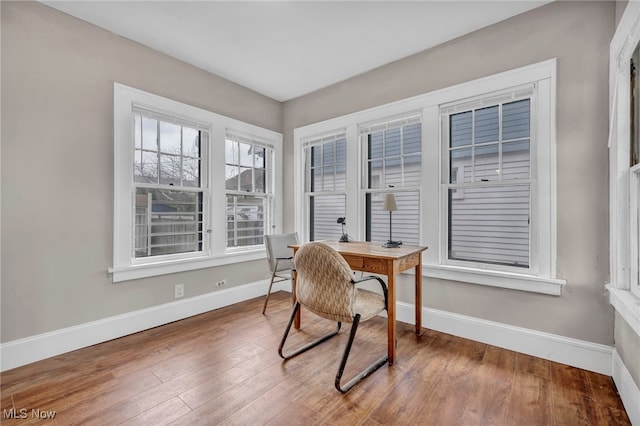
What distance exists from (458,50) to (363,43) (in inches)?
35.1

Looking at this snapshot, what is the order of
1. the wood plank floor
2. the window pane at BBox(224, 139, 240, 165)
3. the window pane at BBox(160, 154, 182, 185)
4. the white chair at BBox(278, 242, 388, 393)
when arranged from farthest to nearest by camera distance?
1. the window pane at BBox(224, 139, 240, 165)
2. the window pane at BBox(160, 154, 182, 185)
3. the white chair at BBox(278, 242, 388, 393)
4. the wood plank floor

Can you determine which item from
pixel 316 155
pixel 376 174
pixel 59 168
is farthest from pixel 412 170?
pixel 59 168

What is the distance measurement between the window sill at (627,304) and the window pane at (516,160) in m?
1.00

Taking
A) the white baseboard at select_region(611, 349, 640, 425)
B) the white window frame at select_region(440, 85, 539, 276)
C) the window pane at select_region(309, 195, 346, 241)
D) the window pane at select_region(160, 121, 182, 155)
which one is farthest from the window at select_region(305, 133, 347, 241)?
the white baseboard at select_region(611, 349, 640, 425)

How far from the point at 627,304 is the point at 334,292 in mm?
1686

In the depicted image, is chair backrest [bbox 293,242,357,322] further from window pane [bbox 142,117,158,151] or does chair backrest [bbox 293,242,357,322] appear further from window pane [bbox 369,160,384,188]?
window pane [bbox 142,117,158,151]

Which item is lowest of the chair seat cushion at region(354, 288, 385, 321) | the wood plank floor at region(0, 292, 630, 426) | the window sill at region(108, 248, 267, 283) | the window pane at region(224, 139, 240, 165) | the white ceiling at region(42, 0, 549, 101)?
the wood plank floor at region(0, 292, 630, 426)

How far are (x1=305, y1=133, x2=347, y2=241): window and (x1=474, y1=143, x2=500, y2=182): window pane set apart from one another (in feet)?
4.88

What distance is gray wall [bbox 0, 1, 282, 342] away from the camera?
83.4 inches

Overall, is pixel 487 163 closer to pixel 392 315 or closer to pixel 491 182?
pixel 491 182

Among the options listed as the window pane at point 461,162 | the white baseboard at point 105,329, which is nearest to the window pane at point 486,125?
the window pane at point 461,162

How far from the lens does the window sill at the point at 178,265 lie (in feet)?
8.66

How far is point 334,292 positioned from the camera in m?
1.93

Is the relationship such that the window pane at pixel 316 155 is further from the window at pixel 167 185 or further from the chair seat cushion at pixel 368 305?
the chair seat cushion at pixel 368 305
